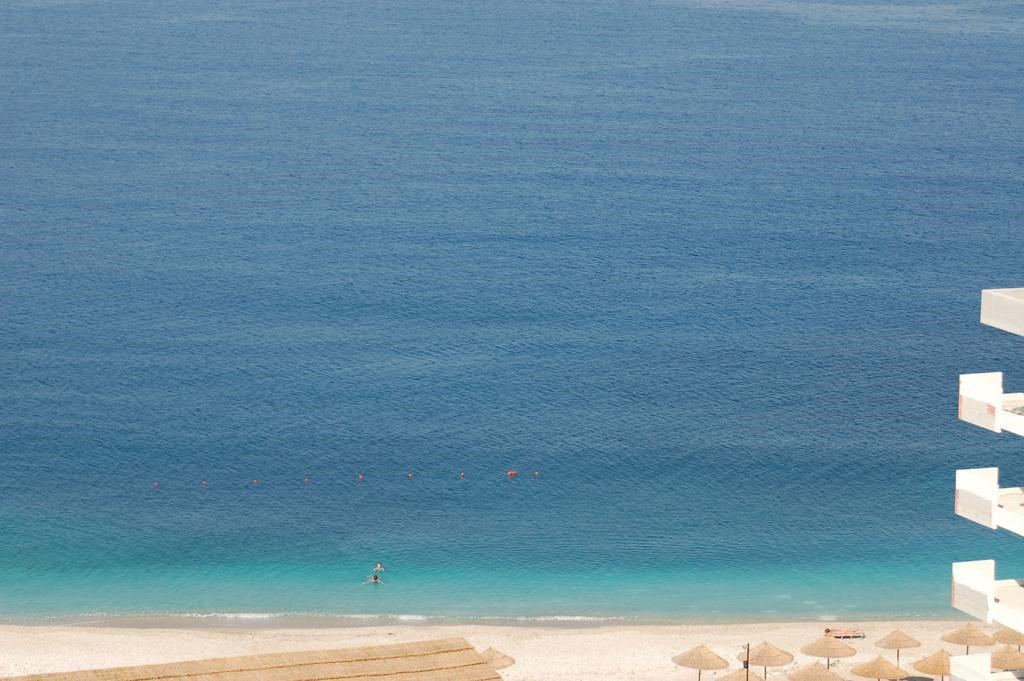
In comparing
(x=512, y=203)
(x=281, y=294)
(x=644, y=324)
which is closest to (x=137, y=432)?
(x=281, y=294)

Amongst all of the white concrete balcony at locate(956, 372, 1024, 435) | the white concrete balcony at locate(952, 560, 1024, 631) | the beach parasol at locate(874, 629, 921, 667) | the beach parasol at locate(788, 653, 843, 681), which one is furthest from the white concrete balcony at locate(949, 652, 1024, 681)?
the beach parasol at locate(874, 629, 921, 667)

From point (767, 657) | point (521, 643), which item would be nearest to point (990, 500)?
point (767, 657)

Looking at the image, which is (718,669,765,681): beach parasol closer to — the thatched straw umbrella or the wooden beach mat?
the thatched straw umbrella

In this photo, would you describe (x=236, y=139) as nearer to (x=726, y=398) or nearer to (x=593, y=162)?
(x=593, y=162)

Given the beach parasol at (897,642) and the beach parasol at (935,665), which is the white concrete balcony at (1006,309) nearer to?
the beach parasol at (935,665)

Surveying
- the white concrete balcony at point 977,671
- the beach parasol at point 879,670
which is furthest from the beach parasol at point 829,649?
the white concrete balcony at point 977,671

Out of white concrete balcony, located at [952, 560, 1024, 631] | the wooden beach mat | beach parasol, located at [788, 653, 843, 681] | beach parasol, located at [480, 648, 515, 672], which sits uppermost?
beach parasol, located at [480, 648, 515, 672]
